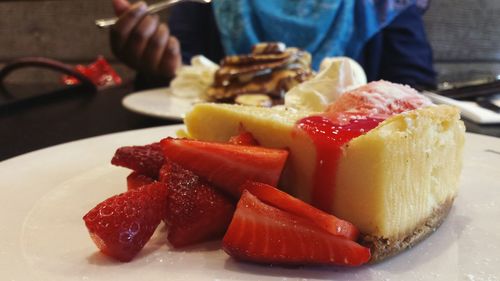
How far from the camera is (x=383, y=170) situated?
0.60 m

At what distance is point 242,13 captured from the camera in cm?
270

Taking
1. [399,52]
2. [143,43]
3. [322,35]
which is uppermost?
[143,43]

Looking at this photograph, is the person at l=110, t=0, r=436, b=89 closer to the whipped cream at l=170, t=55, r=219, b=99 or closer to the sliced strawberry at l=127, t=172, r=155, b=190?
the whipped cream at l=170, t=55, r=219, b=99

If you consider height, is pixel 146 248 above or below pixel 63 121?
above

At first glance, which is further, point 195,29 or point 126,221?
point 195,29

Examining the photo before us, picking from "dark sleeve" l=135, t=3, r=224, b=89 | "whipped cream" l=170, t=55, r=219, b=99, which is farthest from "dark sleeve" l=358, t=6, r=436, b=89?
"whipped cream" l=170, t=55, r=219, b=99

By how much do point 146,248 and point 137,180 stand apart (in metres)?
0.17

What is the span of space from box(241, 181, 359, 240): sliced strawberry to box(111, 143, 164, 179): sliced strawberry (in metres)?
0.20

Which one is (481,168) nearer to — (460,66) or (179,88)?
(179,88)

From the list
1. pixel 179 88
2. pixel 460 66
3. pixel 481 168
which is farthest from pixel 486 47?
pixel 481 168

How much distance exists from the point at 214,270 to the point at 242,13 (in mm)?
2312

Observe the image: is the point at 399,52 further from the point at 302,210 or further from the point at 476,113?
the point at 302,210

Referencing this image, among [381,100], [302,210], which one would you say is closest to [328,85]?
[381,100]

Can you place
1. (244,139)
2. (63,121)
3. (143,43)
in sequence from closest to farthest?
(244,139) → (63,121) → (143,43)
